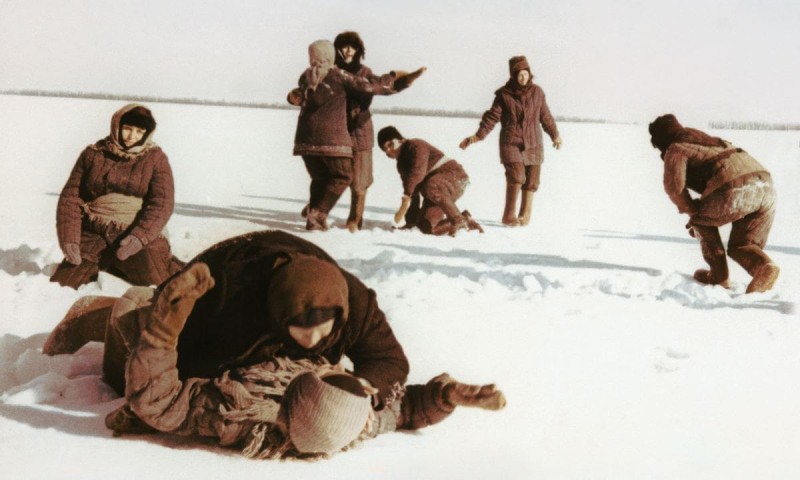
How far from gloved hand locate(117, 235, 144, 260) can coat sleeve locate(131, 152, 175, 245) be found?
3cm

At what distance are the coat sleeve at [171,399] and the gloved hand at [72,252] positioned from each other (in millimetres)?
1310

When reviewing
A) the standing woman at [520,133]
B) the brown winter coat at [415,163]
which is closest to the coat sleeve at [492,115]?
the standing woman at [520,133]

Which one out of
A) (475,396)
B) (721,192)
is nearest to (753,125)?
(721,192)

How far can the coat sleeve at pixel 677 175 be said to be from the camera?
4.95 metres

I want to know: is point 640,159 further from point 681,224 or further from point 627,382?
point 627,382

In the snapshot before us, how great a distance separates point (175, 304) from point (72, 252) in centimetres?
152

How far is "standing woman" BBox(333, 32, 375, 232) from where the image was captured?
214 inches

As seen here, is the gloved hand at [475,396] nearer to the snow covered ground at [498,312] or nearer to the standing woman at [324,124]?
the snow covered ground at [498,312]

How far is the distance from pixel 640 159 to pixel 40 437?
4.68m

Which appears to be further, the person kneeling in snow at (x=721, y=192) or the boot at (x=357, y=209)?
the boot at (x=357, y=209)

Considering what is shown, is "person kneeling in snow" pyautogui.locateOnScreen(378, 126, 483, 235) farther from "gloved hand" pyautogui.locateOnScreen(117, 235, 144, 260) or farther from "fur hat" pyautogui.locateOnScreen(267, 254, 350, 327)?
"fur hat" pyautogui.locateOnScreen(267, 254, 350, 327)

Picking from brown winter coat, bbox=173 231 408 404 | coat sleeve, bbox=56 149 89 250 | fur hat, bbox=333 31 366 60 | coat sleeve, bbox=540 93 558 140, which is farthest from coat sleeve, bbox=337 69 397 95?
brown winter coat, bbox=173 231 408 404

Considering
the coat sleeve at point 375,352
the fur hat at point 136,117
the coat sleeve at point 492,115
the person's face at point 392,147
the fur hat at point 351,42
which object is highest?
the fur hat at point 351,42

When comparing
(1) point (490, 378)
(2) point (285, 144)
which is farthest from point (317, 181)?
(1) point (490, 378)
